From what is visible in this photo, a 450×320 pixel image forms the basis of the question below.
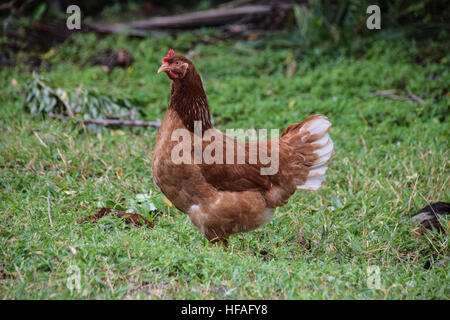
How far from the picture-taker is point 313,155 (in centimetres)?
393

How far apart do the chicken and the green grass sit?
273 millimetres

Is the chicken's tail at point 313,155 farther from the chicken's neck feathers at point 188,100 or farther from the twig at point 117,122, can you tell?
the twig at point 117,122

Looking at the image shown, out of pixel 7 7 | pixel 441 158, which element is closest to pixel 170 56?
pixel 441 158

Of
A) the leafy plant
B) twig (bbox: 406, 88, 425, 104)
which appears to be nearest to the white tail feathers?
the leafy plant

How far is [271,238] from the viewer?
13.0 ft

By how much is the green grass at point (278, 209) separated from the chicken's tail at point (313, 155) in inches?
17.0

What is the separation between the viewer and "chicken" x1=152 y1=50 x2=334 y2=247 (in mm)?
3506

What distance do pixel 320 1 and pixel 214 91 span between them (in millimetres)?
2913

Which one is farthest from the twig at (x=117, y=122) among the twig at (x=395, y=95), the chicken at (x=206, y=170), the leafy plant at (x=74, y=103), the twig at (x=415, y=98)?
the twig at (x=415, y=98)

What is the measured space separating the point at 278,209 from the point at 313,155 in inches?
31.6

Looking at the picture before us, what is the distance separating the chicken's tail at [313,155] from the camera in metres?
3.91

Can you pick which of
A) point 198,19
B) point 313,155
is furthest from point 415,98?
point 198,19

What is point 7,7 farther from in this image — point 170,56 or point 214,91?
point 170,56

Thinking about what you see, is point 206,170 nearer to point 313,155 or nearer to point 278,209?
point 313,155
